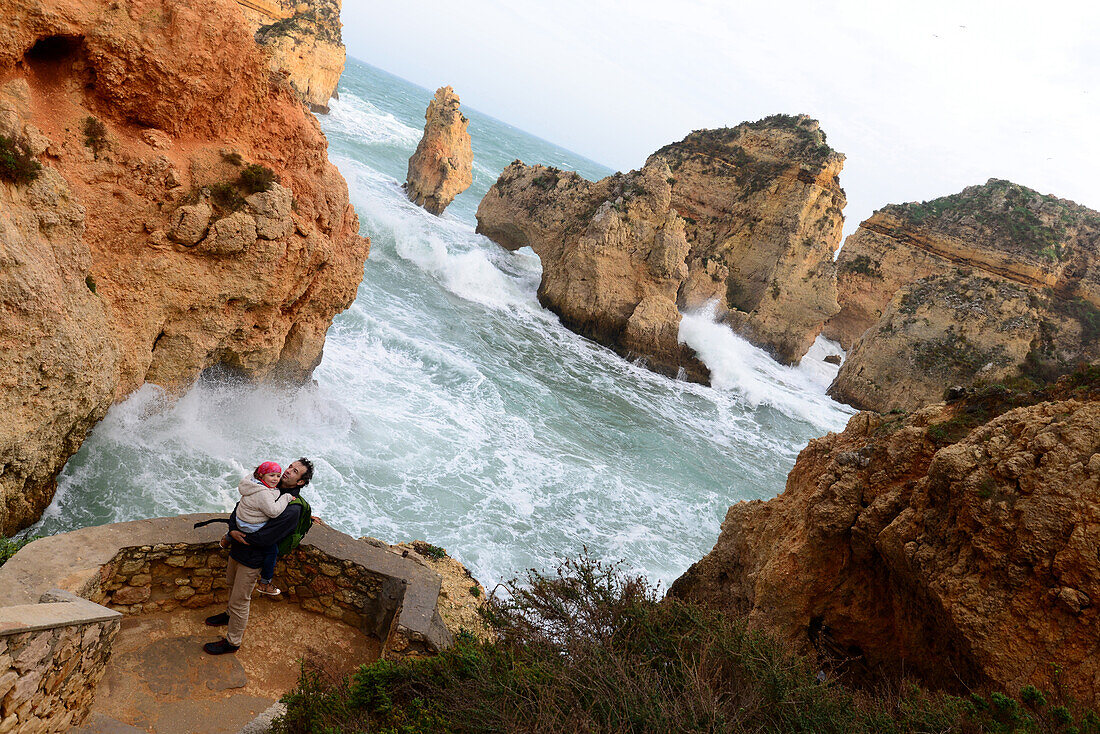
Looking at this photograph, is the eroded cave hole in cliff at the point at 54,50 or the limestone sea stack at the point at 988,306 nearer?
the eroded cave hole in cliff at the point at 54,50

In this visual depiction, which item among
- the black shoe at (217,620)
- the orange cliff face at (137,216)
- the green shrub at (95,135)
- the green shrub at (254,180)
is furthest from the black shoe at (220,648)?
the green shrub at (254,180)

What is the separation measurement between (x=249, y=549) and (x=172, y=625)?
117cm

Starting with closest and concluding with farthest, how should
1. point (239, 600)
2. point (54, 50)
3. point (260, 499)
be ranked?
point (260, 499) → point (239, 600) → point (54, 50)

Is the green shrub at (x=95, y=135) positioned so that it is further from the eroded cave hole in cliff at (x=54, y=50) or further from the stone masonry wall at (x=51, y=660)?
the stone masonry wall at (x=51, y=660)

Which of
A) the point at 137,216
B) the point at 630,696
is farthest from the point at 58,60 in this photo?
the point at 630,696

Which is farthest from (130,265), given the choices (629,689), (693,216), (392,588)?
(693,216)

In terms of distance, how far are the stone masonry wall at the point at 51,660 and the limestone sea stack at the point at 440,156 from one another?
32.8 meters

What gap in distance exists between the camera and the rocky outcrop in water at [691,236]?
2388cm

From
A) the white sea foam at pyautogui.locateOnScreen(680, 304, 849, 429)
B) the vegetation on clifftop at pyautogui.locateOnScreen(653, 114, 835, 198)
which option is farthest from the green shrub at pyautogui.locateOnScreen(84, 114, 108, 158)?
the vegetation on clifftop at pyautogui.locateOnScreen(653, 114, 835, 198)

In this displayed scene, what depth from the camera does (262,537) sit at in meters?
4.90

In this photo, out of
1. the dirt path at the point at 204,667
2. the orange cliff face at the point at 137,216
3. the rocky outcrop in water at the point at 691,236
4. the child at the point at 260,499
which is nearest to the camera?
the dirt path at the point at 204,667

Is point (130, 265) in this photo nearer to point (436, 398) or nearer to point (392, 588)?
point (392, 588)

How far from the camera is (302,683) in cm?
434

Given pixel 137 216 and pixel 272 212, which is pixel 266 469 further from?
pixel 272 212
